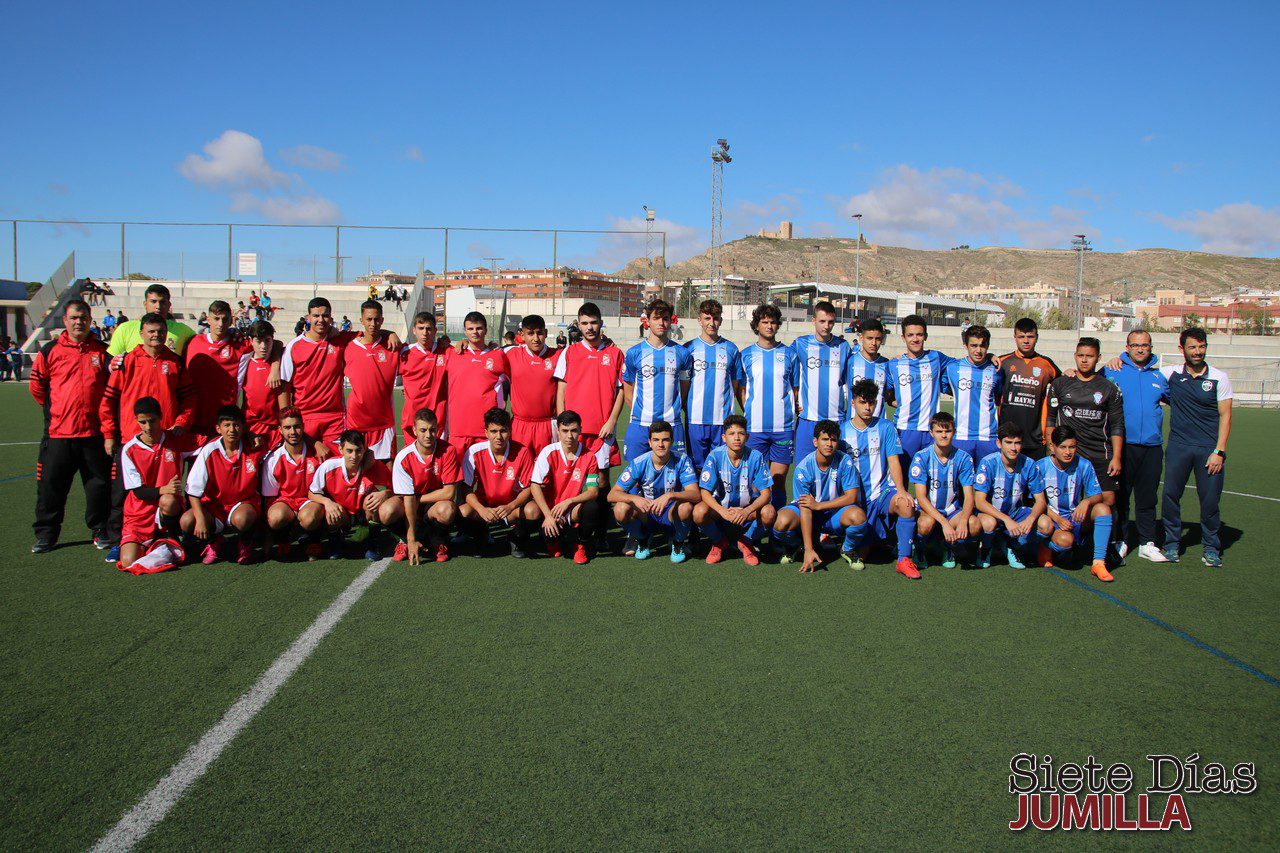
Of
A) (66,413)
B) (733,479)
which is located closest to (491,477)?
(733,479)

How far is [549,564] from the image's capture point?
5.53 meters

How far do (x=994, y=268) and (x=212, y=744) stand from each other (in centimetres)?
14684

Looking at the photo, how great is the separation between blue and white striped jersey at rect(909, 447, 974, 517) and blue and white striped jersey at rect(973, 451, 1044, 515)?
91mm

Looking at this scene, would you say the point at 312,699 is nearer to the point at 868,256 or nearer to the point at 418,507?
the point at 418,507

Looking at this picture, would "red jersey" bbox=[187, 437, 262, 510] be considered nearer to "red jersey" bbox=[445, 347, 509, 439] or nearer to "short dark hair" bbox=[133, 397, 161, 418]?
"short dark hair" bbox=[133, 397, 161, 418]

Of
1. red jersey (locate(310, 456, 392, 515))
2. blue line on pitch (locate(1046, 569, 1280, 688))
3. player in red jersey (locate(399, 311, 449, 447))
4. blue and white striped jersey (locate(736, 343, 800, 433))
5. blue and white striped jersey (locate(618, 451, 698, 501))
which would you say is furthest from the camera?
player in red jersey (locate(399, 311, 449, 447))

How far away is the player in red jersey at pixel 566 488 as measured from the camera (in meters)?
5.60

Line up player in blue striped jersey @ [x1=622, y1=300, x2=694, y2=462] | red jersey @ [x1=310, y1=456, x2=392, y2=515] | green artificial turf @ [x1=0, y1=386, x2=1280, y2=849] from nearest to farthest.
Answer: green artificial turf @ [x1=0, y1=386, x2=1280, y2=849]
red jersey @ [x1=310, y1=456, x2=392, y2=515]
player in blue striped jersey @ [x1=622, y1=300, x2=694, y2=462]

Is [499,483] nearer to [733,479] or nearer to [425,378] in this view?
[425,378]

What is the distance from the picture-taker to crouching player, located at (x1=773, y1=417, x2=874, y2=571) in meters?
5.50

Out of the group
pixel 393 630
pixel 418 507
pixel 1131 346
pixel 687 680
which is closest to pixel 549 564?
pixel 418 507

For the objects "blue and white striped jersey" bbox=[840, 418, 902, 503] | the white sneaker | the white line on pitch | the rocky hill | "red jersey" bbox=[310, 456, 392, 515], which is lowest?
the white line on pitch

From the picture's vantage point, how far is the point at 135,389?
553 centimetres

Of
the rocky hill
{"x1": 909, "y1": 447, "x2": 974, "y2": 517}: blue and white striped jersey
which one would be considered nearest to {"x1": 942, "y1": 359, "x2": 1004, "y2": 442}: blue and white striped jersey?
{"x1": 909, "y1": 447, "x2": 974, "y2": 517}: blue and white striped jersey
